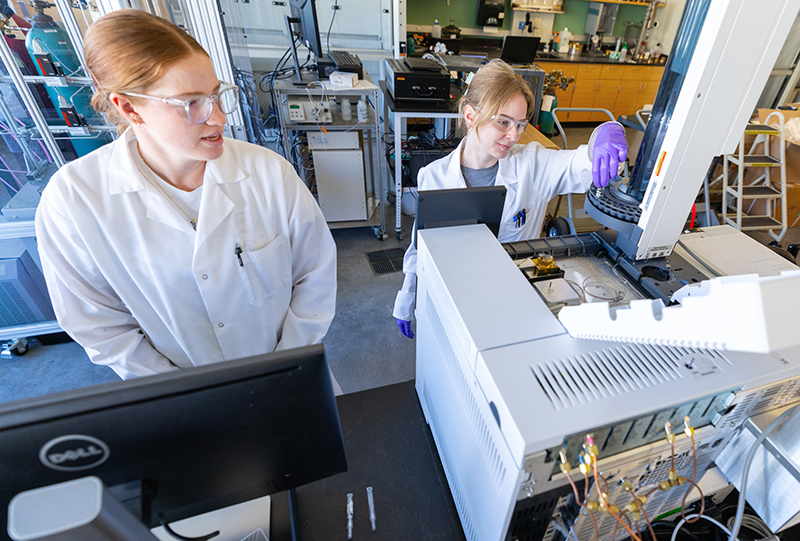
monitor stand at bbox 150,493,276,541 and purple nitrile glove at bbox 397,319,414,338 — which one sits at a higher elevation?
monitor stand at bbox 150,493,276,541

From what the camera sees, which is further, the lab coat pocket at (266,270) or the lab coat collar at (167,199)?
the lab coat pocket at (266,270)

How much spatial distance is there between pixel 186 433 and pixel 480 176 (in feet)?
4.07

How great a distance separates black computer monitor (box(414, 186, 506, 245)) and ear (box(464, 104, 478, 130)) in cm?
62

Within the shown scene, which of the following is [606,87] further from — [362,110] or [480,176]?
[480,176]

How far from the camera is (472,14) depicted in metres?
4.82

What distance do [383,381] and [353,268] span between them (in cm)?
98

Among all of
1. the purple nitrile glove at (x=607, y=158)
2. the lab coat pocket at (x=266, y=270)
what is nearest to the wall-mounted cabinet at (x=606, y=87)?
the purple nitrile glove at (x=607, y=158)

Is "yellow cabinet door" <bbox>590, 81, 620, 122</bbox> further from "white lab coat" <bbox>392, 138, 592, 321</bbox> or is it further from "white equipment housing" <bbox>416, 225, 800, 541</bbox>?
"white equipment housing" <bbox>416, 225, 800, 541</bbox>

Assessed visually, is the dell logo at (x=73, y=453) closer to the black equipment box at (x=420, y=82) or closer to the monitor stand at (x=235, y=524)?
the monitor stand at (x=235, y=524)

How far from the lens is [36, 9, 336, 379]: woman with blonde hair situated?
739mm

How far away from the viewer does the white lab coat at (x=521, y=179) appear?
131 centimetres

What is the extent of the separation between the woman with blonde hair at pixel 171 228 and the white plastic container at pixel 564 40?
541cm

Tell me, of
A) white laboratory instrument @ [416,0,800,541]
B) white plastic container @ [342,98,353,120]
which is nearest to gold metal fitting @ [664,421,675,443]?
white laboratory instrument @ [416,0,800,541]

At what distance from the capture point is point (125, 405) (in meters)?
0.39
